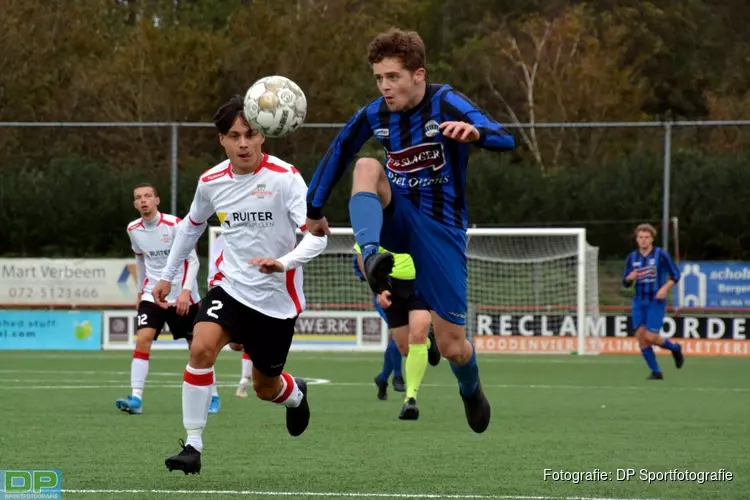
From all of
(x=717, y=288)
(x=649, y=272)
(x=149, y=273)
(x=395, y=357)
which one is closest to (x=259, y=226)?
(x=149, y=273)

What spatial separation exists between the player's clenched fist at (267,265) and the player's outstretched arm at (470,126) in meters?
1.12

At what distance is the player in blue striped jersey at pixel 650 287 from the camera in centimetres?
1805

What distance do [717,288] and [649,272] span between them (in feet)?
14.4

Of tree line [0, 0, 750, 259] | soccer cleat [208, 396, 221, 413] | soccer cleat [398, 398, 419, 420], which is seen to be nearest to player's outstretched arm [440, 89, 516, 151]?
soccer cleat [398, 398, 419, 420]

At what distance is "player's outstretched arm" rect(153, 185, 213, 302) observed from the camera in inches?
314

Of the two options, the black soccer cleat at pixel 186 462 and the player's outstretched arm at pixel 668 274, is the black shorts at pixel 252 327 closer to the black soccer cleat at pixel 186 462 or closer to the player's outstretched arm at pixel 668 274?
the black soccer cleat at pixel 186 462

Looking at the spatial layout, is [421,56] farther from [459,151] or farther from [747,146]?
[747,146]

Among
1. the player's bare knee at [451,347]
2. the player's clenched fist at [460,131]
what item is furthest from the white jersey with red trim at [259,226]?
the player's clenched fist at [460,131]

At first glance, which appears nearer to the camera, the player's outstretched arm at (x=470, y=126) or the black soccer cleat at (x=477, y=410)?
the player's outstretched arm at (x=470, y=126)

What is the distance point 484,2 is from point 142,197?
1566 inches

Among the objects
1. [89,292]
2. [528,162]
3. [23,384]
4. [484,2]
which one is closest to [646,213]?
[528,162]

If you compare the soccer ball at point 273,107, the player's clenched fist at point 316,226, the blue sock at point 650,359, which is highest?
the soccer ball at point 273,107

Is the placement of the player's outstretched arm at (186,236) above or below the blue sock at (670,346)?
above

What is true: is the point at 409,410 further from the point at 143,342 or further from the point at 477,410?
the point at 477,410
